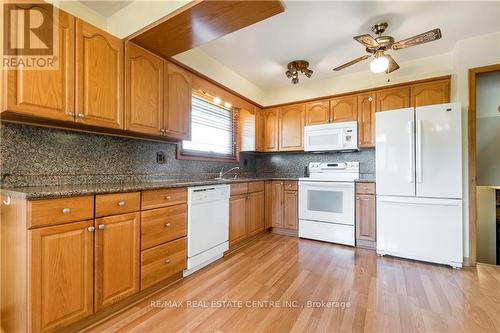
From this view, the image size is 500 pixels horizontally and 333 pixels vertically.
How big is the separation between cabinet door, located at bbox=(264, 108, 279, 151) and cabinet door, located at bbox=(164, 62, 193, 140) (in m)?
1.89

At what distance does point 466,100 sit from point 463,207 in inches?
48.4

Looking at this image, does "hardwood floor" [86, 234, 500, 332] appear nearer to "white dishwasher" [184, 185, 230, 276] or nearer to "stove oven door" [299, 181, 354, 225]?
"white dishwasher" [184, 185, 230, 276]

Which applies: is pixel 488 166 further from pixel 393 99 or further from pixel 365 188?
pixel 365 188

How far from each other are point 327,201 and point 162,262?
2348 mm

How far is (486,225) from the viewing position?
340 cm

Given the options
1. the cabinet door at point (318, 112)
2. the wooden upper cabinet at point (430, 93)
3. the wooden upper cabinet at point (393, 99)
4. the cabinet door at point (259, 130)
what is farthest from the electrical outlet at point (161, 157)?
the wooden upper cabinet at point (430, 93)

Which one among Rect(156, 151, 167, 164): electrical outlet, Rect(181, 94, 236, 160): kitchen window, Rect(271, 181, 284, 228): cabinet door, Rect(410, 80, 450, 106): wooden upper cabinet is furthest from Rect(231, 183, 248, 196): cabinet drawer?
Rect(410, 80, 450, 106): wooden upper cabinet

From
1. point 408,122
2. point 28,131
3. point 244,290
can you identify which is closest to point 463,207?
point 408,122

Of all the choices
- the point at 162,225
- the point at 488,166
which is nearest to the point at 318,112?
the point at 488,166

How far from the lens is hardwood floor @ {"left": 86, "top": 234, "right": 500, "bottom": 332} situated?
1513 mm

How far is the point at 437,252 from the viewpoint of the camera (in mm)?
2482

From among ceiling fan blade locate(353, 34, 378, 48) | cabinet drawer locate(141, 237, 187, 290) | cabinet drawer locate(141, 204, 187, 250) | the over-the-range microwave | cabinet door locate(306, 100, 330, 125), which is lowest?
cabinet drawer locate(141, 237, 187, 290)

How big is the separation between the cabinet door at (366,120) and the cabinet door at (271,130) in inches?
54.2

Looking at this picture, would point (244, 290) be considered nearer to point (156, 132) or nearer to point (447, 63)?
point (156, 132)
